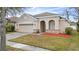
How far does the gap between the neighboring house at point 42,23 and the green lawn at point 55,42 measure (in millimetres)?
109

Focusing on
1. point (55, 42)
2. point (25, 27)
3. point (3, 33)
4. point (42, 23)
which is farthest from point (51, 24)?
point (3, 33)

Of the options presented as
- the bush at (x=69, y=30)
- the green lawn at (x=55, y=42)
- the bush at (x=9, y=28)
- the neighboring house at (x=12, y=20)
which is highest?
the neighboring house at (x=12, y=20)

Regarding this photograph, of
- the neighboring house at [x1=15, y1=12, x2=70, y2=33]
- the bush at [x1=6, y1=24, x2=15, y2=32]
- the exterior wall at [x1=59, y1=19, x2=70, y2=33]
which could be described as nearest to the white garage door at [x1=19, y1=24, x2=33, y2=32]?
the neighboring house at [x1=15, y1=12, x2=70, y2=33]

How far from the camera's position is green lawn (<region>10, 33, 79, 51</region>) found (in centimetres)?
222

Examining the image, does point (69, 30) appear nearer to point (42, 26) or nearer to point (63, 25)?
point (63, 25)

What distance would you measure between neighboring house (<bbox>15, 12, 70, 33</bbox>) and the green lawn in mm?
109

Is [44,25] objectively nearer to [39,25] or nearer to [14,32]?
[39,25]

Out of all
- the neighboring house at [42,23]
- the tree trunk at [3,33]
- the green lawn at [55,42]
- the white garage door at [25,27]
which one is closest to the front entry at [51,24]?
the neighboring house at [42,23]

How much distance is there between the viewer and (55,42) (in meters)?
2.22

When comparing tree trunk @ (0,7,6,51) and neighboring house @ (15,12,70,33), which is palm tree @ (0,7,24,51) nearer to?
tree trunk @ (0,7,6,51)

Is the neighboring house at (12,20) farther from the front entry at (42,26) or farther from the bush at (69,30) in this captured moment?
the bush at (69,30)

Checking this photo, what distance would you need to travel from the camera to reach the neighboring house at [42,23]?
2.23 meters
